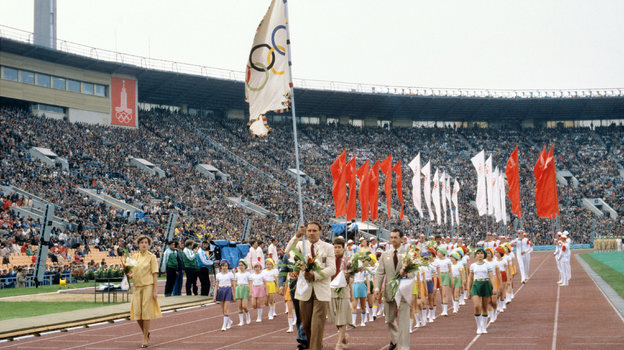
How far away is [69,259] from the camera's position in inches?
1300

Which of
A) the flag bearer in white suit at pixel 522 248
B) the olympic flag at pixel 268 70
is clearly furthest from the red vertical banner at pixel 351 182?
the olympic flag at pixel 268 70

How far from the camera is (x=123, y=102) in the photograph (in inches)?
2259

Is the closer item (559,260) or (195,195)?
(559,260)

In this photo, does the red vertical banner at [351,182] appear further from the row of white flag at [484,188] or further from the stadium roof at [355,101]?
the stadium roof at [355,101]

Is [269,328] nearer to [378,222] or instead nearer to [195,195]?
[195,195]

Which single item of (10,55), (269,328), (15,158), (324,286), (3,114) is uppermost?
(10,55)

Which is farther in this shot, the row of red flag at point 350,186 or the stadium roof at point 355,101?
the stadium roof at point 355,101

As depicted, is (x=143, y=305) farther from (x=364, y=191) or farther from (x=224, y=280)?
(x=364, y=191)

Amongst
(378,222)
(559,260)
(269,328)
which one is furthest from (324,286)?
(378,222)

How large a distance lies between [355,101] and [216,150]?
18562mm

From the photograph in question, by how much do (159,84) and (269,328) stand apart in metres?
48.1

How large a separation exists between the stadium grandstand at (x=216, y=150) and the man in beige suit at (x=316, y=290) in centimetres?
2252

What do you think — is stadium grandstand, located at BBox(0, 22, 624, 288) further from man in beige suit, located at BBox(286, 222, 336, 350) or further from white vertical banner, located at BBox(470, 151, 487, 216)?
man in beige suit, located at BBox(286, 222, 336, 350)

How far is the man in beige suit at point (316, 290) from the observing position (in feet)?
32.3
